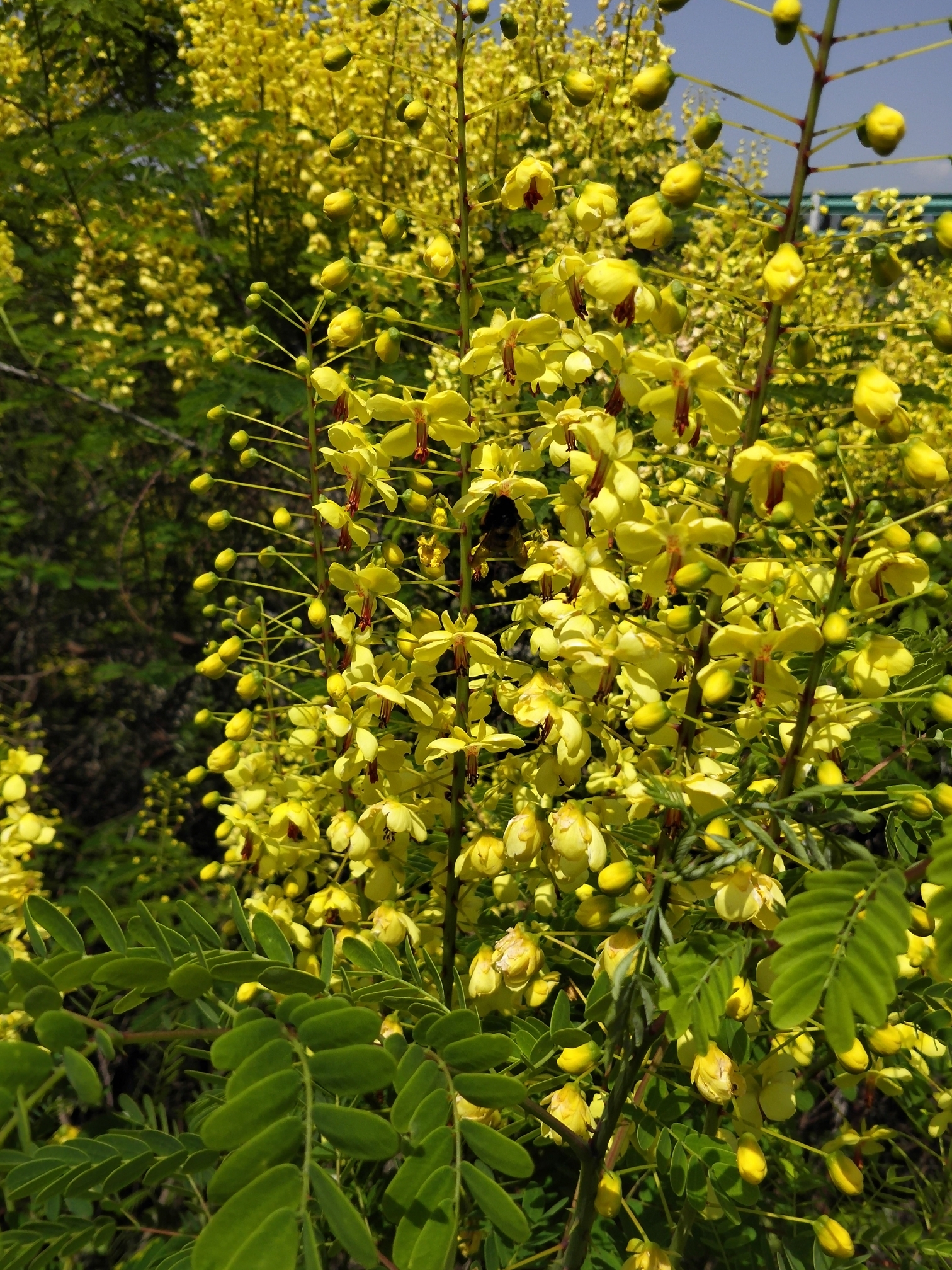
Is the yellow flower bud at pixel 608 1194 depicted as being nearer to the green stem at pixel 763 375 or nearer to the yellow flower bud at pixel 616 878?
the yellow flower bud at pixel 616 878

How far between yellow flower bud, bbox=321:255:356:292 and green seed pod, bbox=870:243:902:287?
78 centimetres

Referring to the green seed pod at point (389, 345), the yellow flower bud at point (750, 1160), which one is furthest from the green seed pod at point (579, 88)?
the yellow flower bud at point (750, 1160)

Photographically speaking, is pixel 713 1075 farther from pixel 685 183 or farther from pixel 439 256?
pixel 439 256

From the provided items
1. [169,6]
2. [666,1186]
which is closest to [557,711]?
[666,1186]

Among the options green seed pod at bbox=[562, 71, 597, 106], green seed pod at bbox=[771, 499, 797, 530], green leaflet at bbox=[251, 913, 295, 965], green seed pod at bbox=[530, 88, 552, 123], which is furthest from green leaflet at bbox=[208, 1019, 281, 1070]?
green seed pod at bbox=[562, 71, 597, 106]

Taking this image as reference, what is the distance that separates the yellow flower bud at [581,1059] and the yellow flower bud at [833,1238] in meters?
0.43

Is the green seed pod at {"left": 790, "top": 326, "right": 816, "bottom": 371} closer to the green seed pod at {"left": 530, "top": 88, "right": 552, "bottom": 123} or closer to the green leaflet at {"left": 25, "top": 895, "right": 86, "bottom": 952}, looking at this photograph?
the green seed pod at {"left": 530, "top": 88, "right": 552, "bottom": 123}

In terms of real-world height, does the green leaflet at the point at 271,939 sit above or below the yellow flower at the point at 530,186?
→ below

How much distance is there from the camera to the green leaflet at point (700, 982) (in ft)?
3.04

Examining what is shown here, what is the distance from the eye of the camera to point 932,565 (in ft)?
12.0

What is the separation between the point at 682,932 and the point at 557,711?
1.12ft

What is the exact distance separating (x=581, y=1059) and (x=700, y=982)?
0.24 metres

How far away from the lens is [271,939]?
120 cm

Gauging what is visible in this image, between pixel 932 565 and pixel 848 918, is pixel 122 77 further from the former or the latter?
pixel 848 918
